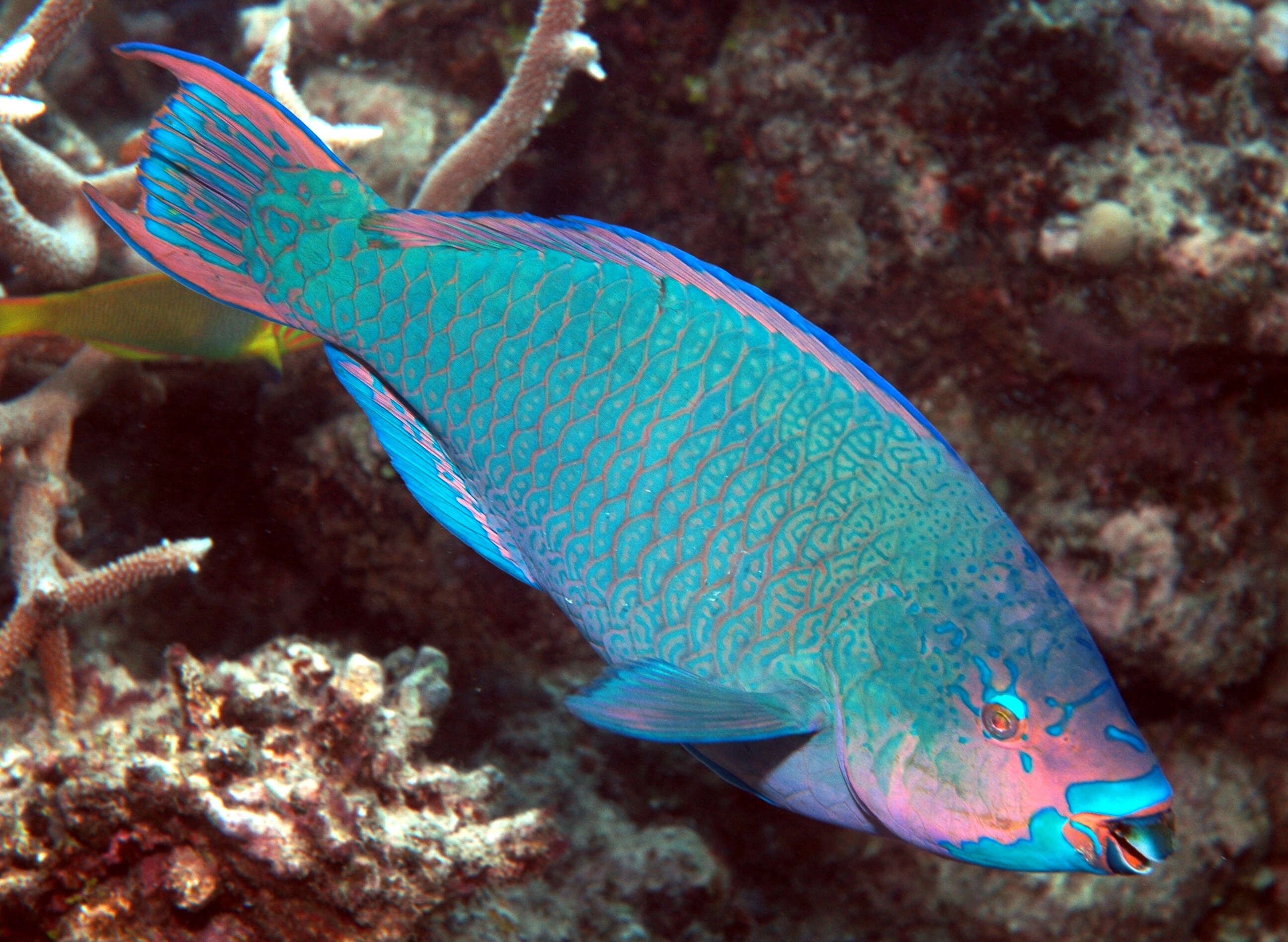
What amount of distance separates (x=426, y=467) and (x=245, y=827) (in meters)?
1.05

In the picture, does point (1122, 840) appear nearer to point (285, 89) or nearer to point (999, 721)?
point (999, 721)

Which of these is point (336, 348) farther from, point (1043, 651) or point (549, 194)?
point (549, 194)

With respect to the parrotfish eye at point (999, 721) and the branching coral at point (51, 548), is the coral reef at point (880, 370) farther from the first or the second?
the parrotfish eye at point (999, 721)

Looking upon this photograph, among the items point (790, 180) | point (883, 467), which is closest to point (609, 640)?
point (883, 467)

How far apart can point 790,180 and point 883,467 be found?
2109mm

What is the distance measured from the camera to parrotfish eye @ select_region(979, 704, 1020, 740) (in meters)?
1.36

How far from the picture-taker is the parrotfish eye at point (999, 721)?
53.4 inches

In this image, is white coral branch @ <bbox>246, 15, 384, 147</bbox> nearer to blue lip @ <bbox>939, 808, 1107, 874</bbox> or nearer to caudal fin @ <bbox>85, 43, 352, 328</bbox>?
caudal fin @ <bbox>85, 43, 352, 328</bbox>

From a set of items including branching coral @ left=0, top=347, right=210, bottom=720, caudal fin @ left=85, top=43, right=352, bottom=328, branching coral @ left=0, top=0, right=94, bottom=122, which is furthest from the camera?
branching coral @ left=0, top=0, right=94, bottom=122

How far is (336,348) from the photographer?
71.1 inches

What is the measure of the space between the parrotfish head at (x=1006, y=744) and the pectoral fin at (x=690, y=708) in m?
0.09

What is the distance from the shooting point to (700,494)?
1.58 m

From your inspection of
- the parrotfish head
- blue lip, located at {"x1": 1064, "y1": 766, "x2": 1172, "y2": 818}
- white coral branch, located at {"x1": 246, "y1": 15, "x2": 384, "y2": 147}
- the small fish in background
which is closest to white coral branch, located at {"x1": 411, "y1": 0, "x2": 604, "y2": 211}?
white coral branch, located at {"x1": 246, "y1": 15, "x2": 384, "y2": 147}

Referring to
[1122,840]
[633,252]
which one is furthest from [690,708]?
[633,252]
